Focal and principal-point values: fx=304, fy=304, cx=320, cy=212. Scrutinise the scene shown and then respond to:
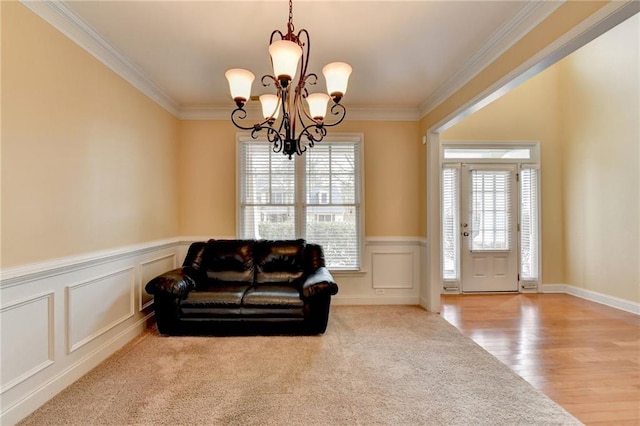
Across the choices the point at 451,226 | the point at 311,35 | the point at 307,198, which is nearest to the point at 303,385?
the point at 307,198

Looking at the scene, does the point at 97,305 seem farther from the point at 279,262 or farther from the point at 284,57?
the point at 284,57

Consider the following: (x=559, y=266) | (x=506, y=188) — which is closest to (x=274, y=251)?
(x=506, y=188)

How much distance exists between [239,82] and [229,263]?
2311 millimetres

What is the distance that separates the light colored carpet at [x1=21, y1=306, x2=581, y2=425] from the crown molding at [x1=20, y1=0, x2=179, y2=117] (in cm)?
268

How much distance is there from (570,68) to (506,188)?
2.16 m

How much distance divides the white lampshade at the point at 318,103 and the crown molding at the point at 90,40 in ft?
6.14

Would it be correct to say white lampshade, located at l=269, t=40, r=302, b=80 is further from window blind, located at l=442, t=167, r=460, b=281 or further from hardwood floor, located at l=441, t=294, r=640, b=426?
window blind, located at l=442, t=167, r=460, b=281

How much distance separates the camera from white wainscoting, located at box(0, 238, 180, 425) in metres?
1.89

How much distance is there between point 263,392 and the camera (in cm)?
219

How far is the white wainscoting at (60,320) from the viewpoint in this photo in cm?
189

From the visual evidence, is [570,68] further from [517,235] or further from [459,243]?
[459,243]

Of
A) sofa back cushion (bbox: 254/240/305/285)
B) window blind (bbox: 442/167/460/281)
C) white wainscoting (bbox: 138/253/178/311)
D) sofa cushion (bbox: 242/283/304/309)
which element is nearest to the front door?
window blind (bbox: 442/167/460/281)

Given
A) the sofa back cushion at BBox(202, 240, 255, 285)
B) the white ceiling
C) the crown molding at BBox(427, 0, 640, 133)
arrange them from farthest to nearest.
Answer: the sofa back cushion at BBox(202, 240, 255, 285)
the white ceiling
the crown molding at BBox(427, 0, 640, 133)

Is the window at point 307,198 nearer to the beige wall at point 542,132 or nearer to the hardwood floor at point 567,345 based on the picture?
the hardwood floor at point 567,345
